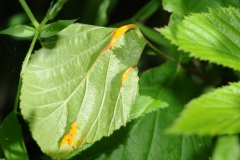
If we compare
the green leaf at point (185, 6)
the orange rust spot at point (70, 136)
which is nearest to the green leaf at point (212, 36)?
the green leaf at point (185, 6)

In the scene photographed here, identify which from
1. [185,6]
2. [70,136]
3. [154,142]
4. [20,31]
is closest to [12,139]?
[70,136]

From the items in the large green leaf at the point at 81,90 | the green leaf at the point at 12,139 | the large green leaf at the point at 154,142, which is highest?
the large green leaf at the point at 81,90

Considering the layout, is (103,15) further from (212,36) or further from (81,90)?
(212,36)

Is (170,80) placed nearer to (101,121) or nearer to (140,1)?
(101,121)

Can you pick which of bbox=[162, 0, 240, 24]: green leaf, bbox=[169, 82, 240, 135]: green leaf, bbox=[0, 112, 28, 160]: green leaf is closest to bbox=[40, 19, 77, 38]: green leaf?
bbox=[0, 112, 28, 160]: green leaf

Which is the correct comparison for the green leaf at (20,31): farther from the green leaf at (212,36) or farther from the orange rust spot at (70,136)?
the green leaf at (212,36)

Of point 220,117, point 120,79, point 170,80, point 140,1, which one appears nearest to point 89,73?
point 120,79

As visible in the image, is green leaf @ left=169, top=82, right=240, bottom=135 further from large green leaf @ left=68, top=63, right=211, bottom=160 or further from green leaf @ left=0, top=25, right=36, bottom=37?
green leaf @ left=0, top=25, right=36, bottom=37
